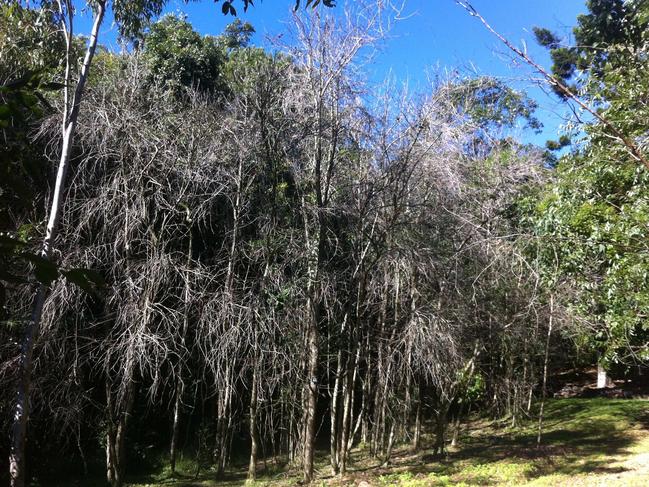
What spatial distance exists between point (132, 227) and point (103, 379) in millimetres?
2832

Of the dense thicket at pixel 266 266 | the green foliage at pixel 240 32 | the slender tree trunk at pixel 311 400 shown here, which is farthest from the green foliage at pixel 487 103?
the green foliage at pixel 240 32

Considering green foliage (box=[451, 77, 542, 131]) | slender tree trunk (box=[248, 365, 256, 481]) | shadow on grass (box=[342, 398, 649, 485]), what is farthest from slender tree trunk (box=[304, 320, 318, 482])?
green foliage (box=[451, 77, 542, 131])

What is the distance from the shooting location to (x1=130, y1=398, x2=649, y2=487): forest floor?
8.65 m

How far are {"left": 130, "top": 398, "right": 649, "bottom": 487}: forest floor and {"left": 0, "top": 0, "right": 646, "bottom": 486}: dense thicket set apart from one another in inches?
19.1

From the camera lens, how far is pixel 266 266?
9.20 meters

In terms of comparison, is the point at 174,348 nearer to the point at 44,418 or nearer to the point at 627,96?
the point at 44,418

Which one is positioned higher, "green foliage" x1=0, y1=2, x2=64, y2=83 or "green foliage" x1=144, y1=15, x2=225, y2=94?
"green foliage" x1=144, y1=15, x2=225, y2=94

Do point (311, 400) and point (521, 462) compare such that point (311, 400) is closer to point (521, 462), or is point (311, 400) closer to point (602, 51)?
point (521, 462)

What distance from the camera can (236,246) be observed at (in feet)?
32.1

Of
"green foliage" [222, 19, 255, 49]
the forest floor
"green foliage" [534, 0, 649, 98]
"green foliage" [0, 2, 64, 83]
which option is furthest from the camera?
"green foliage" [222, 19, 255, 49]

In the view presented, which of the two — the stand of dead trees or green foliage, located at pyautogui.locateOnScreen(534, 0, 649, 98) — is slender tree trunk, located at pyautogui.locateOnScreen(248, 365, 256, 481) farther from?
green foliage, located at pyautogui.locateOnScreen(534, 0, 649, 98)

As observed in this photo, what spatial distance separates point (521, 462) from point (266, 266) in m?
5.39

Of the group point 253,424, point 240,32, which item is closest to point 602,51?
point 253,424

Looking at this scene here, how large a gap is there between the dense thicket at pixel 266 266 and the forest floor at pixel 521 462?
485mm
